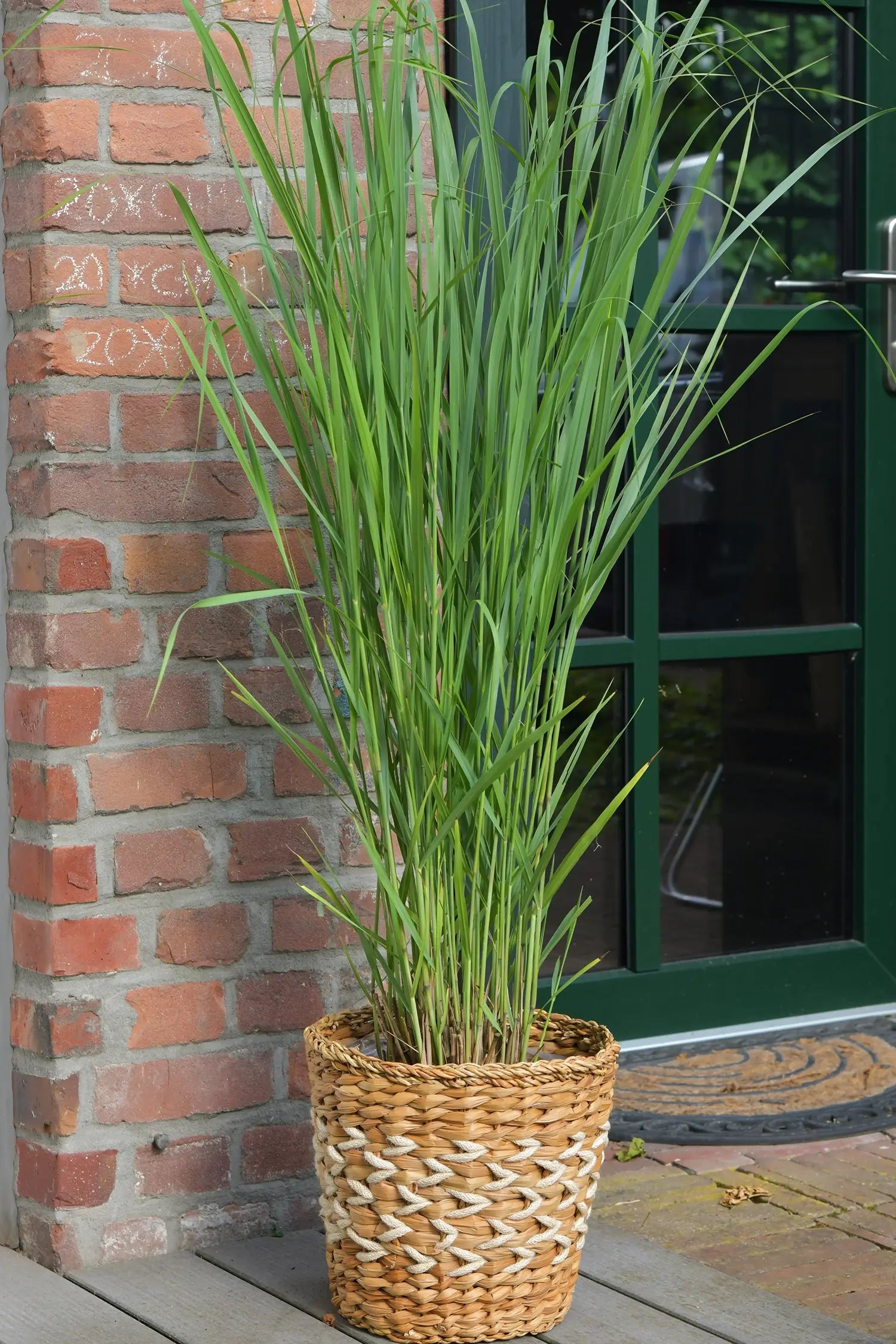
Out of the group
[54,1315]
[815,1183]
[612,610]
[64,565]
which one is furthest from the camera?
[612,610]

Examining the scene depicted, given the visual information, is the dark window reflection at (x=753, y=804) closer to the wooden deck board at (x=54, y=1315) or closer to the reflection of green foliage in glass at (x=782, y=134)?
the reflection of green foliage in glass at (x=782, y=134)

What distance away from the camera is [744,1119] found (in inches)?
96.3

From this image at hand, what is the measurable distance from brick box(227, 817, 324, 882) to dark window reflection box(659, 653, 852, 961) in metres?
0.81

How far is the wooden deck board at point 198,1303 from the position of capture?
1.78 m

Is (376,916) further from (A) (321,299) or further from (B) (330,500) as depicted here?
(A) (321,299)

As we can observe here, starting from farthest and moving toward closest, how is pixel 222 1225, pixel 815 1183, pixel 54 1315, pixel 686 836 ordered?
1. pixel 686 836
2. pixel 815 1183
3. pixel 222 1225
4. pixel 54 1315

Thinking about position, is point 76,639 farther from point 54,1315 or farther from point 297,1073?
point 54,1315

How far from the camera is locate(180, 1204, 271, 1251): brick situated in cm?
204

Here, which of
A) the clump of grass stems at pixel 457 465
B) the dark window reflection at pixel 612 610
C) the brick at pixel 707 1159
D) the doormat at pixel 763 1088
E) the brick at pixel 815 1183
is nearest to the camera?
the clump of grass stems at pixel 457 465

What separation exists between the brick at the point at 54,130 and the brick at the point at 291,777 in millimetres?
730

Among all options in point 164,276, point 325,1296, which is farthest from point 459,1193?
point 164,276

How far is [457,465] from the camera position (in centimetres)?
170

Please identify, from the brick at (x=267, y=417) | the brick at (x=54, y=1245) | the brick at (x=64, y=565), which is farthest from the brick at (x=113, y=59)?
the brick at (x=54, y=1245)

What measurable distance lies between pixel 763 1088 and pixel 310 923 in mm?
852
